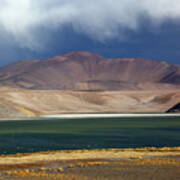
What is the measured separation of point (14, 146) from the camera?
46.1 m

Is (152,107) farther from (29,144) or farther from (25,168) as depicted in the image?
(25,168)

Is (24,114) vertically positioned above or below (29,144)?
above

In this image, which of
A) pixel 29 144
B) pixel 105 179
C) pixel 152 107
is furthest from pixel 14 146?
pixel 152 107

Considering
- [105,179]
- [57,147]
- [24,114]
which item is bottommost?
[105,179]

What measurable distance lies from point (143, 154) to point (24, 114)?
301 ft

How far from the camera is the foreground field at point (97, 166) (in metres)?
23.4

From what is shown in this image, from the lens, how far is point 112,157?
3186 cm

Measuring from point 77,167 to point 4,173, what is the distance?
4.53 m

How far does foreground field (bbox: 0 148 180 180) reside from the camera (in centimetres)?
2344

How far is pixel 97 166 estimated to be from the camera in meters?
27.1

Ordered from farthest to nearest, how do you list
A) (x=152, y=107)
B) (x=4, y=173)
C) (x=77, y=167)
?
(x=152, y=107)
(x=77, y=167)
(x=4, y=173)

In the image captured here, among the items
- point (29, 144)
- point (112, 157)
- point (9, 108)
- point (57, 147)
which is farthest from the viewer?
point (9, 108)

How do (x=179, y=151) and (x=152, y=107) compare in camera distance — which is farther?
(x=152, y=107)

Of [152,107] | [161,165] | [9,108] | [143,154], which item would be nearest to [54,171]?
[161,165]
